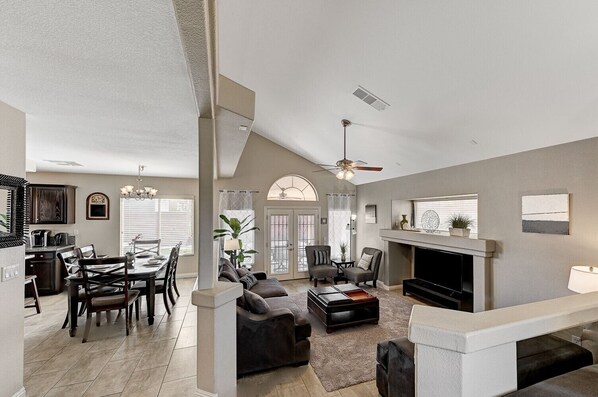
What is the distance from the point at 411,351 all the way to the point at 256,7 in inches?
140

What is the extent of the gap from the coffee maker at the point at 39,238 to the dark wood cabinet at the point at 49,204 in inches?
7.8

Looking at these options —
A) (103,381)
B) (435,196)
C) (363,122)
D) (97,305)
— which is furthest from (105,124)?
(435,196)

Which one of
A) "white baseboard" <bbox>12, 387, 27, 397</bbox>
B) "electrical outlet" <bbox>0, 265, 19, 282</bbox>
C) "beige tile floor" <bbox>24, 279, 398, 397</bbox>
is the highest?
"electrical outlet" <bbox>0, 265, 19, 282</bbox>

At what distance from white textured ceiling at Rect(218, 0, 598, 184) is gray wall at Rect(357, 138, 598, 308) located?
0.20 m

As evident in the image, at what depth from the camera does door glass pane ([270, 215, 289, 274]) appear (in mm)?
6730

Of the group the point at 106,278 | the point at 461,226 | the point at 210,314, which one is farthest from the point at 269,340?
the point at 461,226

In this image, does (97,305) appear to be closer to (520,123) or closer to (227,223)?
(227,223)

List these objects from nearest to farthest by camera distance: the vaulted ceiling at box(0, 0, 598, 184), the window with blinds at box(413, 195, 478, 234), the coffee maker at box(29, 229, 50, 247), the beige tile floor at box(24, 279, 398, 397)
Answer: the vaulted ceiling at box(0, 0, 598, 184) < the beige tile floor at box(24, 279, 398, 397) < the window with blinds at box(413, 195, 478, 234) < the coffee maker at box(29, 229, 50, 247)

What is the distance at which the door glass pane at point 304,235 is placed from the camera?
22.8 feet

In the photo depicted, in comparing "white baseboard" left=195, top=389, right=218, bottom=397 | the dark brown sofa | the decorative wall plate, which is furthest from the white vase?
"white baseboard" left=195, top=389, right=218, bottom=397

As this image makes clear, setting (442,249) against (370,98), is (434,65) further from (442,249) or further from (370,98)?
(442,249)

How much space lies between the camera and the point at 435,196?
15.6 feet

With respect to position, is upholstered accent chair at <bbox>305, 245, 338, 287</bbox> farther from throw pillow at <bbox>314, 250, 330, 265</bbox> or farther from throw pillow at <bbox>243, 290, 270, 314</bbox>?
throw pillow at <bbox>243, 290, 270, 314</bbox>

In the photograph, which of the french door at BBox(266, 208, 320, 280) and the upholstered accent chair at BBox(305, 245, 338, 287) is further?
the french door at BBox(266, 208, 320, 280)
